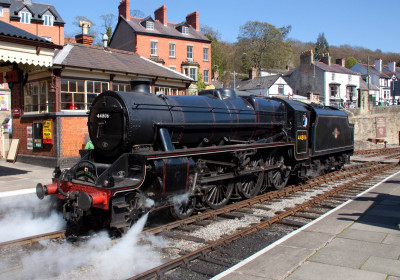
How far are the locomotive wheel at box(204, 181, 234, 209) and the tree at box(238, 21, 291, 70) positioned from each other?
2166 inches

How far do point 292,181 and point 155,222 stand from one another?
272 inches

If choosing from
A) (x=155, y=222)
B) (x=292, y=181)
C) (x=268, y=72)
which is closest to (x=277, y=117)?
(x=292, y=181)

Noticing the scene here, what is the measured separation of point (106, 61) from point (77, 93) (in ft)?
7.88

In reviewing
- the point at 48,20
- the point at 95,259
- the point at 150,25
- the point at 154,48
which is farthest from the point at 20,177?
the point at 48,20

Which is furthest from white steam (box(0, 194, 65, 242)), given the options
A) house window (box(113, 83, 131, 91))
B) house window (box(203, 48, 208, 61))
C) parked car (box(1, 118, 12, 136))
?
house window (box(203, 48, 208, 61))

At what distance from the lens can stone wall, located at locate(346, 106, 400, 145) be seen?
34.6 metres

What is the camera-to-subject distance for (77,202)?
571cm

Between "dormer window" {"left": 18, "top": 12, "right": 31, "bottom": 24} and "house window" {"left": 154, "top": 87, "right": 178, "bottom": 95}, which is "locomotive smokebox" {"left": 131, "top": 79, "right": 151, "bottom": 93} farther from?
"dormer window" {"left": 18, "top": 12, "right": 31, "bottom": 24}

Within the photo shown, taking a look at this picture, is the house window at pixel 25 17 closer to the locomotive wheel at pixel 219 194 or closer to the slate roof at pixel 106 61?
the slate roof at pixel 106 61

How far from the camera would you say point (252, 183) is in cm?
942

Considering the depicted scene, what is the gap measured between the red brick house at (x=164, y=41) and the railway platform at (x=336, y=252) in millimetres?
29602

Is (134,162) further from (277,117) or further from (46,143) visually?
(46,143)

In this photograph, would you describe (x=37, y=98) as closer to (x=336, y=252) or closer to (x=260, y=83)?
(x=336, y=252)

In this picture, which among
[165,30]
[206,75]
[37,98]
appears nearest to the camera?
[37,98]
